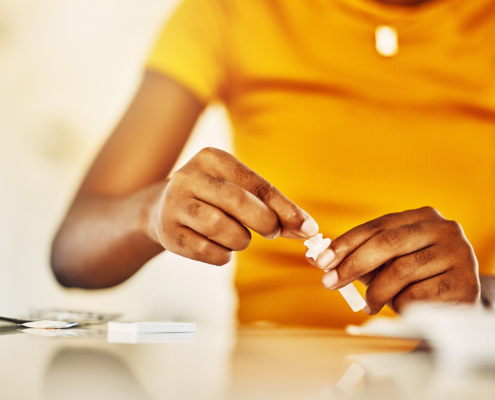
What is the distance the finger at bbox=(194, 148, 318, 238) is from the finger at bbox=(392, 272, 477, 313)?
16 cm

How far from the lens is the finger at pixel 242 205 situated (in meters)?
0.41

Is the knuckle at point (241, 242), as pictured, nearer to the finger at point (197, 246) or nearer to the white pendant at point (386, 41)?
the finger at point (197, 246)

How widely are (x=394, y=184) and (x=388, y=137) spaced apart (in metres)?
0.11

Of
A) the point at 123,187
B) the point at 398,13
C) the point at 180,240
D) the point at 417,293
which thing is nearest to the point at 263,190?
the point at 180,240

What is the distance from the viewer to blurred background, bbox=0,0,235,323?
0.99 metres

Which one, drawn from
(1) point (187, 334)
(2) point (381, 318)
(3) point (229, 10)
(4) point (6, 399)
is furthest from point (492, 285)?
(3) point (229, 10)

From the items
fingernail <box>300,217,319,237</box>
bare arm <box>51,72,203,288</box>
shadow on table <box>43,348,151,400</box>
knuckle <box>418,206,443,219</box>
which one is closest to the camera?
shadow on table <box>43,348,151,400</box>

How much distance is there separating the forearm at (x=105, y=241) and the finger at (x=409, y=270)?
0.29 m

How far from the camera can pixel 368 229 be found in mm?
455

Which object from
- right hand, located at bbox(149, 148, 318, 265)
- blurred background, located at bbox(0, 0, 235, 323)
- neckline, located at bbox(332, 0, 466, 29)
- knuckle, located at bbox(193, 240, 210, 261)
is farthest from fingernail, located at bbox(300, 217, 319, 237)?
neckline, located at bbox(332, 0, 466, 29)

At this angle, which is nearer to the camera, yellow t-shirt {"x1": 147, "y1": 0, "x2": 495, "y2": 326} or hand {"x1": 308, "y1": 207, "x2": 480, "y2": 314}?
hand {"x1": 308, "y1": 207, "x2": 480, "y2": 314}

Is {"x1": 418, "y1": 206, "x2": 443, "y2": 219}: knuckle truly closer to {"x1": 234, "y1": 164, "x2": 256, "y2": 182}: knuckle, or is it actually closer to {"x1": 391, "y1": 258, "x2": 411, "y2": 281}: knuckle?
{"x1": 391, "y1": 258, "x2": 411, "y2": 281}: knuckle

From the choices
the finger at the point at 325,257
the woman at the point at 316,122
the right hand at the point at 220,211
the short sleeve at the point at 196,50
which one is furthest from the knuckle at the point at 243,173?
the short sleeve at the point at 196,50

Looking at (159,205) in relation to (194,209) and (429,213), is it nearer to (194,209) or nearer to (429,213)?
(194,209)
